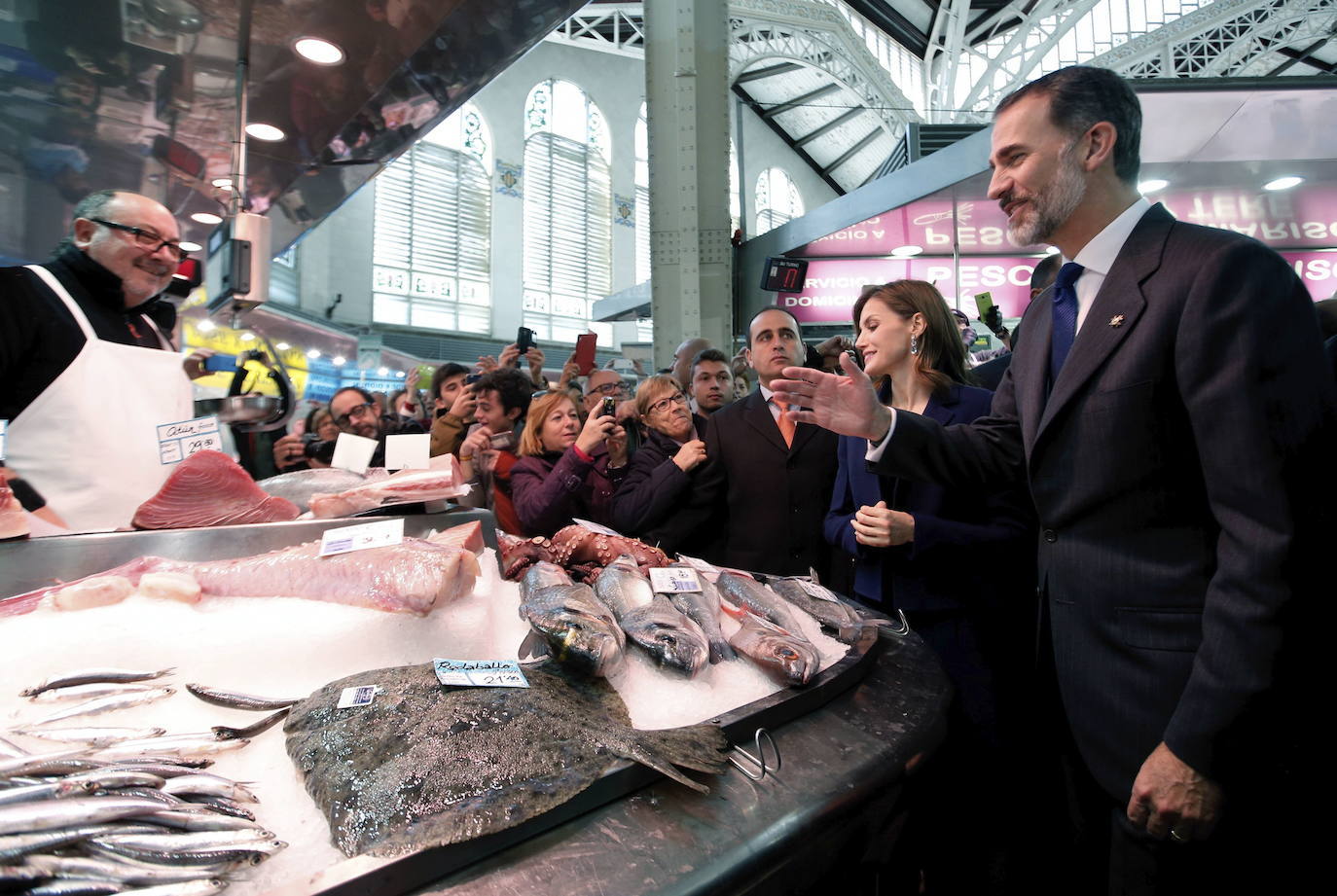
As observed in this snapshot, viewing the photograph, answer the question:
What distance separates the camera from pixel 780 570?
2.62 metres

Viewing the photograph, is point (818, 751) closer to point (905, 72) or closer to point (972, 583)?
point (972, 583)

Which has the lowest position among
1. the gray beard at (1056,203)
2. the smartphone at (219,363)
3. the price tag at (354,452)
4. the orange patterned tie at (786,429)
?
the price tag at (354,452)

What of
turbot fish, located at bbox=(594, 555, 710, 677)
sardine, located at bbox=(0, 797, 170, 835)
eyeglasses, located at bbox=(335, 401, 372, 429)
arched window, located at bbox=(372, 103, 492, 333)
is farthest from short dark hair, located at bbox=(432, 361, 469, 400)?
arched window, located at bbox=(372, 103, 492, 333)

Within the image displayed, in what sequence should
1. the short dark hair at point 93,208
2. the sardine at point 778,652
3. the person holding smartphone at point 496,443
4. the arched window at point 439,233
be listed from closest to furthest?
the sardine at point 778,652 < the short dark hair at point 93,208 < the person holding smartphone at point 496,443 < the arched window at point 439,233

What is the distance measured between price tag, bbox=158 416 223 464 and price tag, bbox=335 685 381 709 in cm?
132

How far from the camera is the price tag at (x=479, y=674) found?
2.98ft

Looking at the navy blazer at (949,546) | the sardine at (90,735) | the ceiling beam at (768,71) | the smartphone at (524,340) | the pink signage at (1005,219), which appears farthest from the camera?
the ceiling beam at (768,71)

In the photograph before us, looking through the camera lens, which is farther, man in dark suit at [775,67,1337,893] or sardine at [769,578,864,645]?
sardine at [769,578,864,645]

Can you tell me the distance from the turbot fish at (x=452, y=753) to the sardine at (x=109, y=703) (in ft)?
0.85

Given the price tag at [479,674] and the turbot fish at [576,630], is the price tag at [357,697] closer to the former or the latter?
the price tag at [479,674]

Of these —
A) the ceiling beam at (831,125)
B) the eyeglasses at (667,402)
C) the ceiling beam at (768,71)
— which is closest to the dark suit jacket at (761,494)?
the eyeglasses at (667,402)

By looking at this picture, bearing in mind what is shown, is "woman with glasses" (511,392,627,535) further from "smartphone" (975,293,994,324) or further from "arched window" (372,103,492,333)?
"arched window" (372,103,492,333)

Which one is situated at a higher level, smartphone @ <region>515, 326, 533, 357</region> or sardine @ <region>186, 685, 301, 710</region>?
smartphone @ <region>515, 326, 533, 357</region>

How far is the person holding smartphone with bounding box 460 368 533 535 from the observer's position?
10.1 feet
